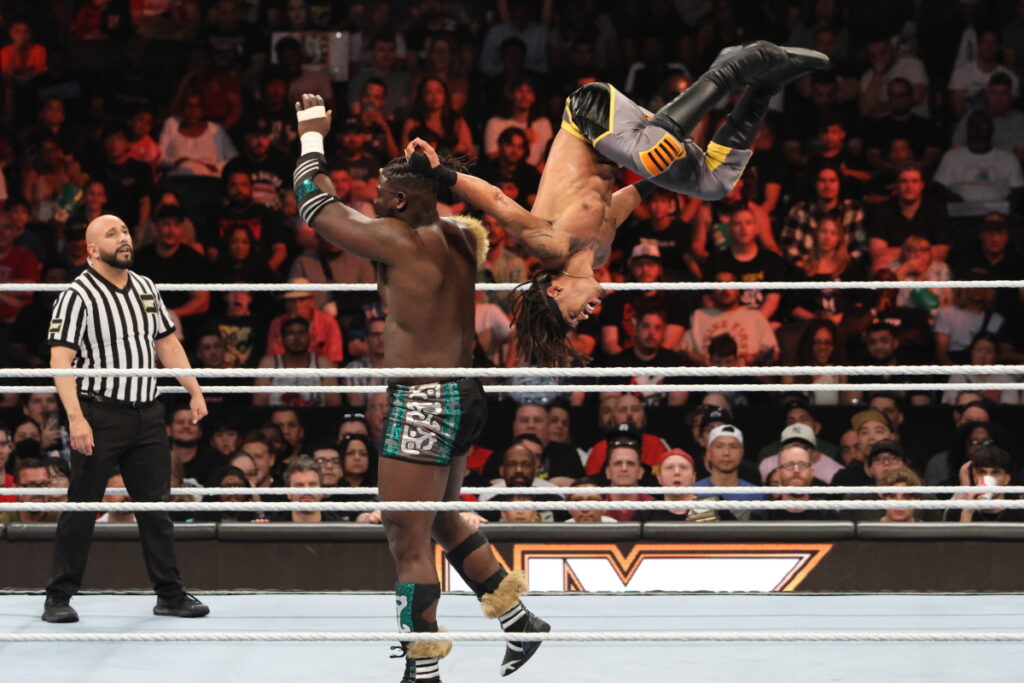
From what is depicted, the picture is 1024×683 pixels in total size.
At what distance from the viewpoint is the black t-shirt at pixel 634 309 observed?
685 centimetres

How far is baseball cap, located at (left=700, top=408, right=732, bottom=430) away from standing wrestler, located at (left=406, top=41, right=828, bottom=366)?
2.23 m

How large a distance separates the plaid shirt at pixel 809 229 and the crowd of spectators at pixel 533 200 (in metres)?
0.01

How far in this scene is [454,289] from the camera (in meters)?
3.39

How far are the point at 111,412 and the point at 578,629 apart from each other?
1.46m

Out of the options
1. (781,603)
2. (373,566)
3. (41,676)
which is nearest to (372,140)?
(373,566)

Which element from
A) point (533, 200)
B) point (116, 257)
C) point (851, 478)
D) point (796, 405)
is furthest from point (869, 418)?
point (116, 257)

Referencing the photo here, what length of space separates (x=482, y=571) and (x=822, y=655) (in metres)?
0.92

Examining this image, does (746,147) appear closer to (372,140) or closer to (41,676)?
(41,676)

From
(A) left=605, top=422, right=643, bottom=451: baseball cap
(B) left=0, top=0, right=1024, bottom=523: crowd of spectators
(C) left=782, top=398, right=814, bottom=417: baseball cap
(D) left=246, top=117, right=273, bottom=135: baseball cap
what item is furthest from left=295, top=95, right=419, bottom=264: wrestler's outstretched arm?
(D) left=246, top=117, right=273, bottom=135: baseball cap

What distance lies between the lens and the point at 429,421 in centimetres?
335

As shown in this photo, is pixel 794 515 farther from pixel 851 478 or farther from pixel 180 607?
pixel 180 607

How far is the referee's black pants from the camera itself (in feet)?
13.6

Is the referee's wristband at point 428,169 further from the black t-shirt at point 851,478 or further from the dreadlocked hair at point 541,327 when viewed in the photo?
the black t-shirt at point 851,478

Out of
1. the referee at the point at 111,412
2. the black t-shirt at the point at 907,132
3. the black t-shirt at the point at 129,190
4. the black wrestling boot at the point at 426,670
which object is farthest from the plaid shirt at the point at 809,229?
the black wrestling boot at the point at 426,670
